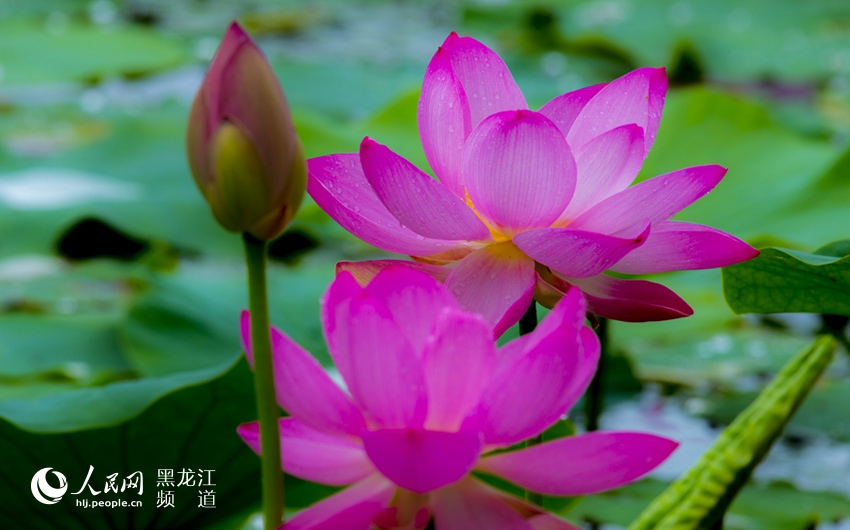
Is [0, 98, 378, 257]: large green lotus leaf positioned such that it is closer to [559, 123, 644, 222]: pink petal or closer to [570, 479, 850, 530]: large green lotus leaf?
[570, 479, 850, 530]: large green lotus leaf

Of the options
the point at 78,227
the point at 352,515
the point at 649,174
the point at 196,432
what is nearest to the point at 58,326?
the point at 78,227

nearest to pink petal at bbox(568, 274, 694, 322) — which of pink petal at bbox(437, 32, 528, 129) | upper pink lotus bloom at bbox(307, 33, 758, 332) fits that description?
upper pink lotus bloom at bbox(307, 33, 758, 332)

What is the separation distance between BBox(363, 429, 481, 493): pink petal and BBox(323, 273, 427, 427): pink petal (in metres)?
0.02

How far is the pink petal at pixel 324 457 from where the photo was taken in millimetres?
310

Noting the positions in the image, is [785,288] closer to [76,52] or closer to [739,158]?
[739,158]

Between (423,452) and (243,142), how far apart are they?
11 centimetres

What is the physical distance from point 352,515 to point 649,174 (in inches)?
38.1

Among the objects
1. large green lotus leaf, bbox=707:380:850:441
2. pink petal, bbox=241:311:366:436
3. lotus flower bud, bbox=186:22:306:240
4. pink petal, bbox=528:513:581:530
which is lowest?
large green lotus leaf, bbox=707:380:850:441

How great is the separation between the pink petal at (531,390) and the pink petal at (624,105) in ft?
0.46

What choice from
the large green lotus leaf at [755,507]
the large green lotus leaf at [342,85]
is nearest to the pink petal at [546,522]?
the large green lotus leaf at [755,507]

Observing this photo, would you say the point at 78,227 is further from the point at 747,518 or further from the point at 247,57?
the point at 247,57

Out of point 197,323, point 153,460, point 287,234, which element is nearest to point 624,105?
point 153,460

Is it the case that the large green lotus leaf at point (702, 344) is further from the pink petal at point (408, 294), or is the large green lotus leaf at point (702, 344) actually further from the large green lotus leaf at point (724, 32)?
the large green lotus leaf at point (724, 32)

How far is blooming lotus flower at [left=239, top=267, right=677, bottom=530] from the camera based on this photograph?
27 cm
